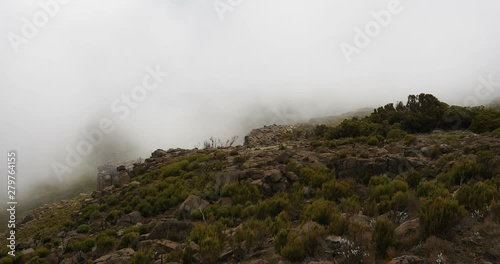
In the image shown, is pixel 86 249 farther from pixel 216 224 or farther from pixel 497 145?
pixel 497 145

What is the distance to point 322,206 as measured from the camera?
10289 mm

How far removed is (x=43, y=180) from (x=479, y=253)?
20531 cm

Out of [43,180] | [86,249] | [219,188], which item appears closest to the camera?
[86,249]

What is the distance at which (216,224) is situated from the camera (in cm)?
1143

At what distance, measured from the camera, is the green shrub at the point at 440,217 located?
7371mm

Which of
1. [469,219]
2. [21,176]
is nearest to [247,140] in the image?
[469,219]

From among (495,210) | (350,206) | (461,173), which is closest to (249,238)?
(350,206)

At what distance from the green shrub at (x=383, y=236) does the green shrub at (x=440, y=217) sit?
2.34 feet

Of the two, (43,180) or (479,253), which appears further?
(43,180)

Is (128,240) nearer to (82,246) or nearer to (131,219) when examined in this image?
(82,246)

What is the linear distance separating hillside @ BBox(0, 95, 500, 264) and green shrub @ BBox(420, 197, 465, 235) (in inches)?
0.8

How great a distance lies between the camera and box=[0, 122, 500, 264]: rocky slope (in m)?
7.40

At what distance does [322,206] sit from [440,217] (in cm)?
344

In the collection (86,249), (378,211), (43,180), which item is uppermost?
(378,211)
